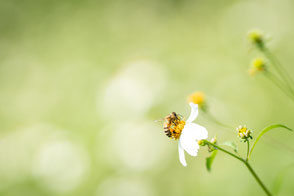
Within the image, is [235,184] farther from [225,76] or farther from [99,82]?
[99,82]

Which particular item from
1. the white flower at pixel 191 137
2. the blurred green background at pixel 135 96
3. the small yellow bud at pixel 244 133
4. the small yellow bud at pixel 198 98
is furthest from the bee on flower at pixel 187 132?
the blurred green background at pixel 135 96

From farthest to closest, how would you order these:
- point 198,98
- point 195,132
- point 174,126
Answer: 1. point 198,98
2. point 174,126
3. point 195,132

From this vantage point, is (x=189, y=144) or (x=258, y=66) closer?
(x=189, y=144)

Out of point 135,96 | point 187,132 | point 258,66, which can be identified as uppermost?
point 135,96

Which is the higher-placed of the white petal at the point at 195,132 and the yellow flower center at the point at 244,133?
the white petal at the point at 195,132

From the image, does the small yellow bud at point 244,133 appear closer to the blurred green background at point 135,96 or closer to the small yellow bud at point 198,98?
the small yellow bud at point 198,98

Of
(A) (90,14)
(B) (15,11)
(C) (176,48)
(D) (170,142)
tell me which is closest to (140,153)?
(D) (170,142)

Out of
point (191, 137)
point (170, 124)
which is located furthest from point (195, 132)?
point (170, 124)

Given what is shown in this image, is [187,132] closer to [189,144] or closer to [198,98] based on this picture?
[189,144]

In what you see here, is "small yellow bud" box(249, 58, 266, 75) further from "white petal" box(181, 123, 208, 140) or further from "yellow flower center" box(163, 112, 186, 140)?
"white petal" box(181, 123, 208, 140)
